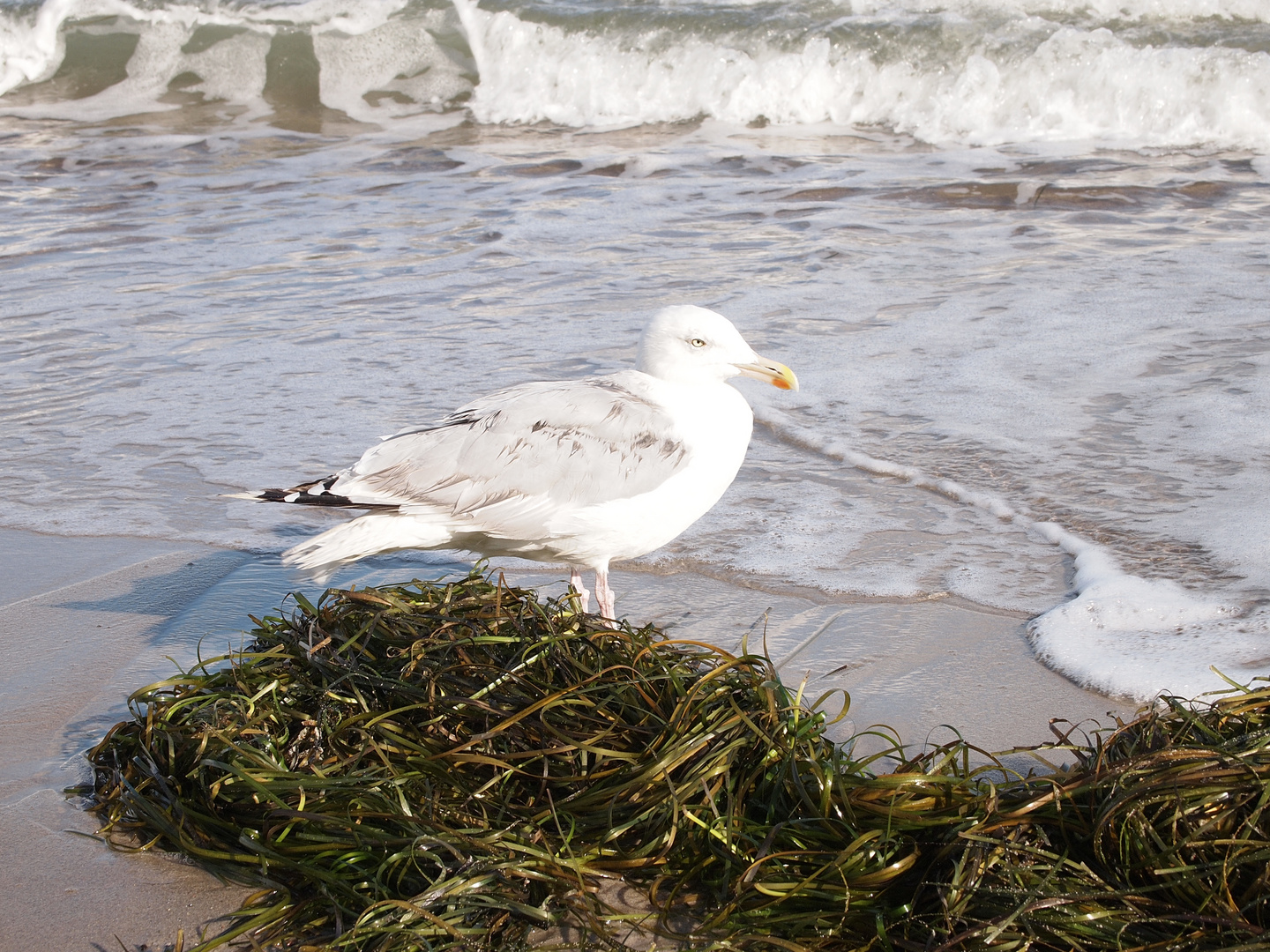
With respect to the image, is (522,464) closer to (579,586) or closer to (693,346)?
(579,586)

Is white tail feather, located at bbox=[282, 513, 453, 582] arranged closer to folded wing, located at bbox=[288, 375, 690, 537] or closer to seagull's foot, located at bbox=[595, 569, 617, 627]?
folded wing, located at bbox=[288, 375, 690, 537]

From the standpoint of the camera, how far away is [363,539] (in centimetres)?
376

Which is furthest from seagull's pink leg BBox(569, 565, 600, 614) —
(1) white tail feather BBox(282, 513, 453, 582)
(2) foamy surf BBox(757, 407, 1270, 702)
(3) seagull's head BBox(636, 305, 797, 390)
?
(2) foamy surf BBox(757, 407, 1270, 702)

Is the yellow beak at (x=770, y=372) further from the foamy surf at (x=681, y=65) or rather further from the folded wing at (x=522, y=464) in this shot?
the foamy surf at (x=681, y=65)

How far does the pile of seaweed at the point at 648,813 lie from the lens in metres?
2.31

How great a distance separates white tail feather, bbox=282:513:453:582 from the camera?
12.1 ft

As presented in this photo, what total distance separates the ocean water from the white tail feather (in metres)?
1.09

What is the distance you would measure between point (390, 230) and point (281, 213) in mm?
1470

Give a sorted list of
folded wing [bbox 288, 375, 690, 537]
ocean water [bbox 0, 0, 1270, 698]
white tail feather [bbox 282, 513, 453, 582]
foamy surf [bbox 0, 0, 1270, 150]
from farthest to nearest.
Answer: foamy surf [bbox 0, 0, 1270, 150] < ocean water [bbox 0, 0, 1270, 698] < folded wing [bbox 288, 375, 690, 537] < white tail feather [bbox 282, 513, 453, 582]

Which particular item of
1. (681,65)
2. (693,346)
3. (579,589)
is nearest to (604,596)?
(579,589)

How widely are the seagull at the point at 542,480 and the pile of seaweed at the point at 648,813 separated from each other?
0.68 metres

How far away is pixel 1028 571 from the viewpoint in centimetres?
431

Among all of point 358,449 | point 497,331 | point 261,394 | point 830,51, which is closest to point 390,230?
point 497,331

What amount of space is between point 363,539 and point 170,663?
0.69 metres
